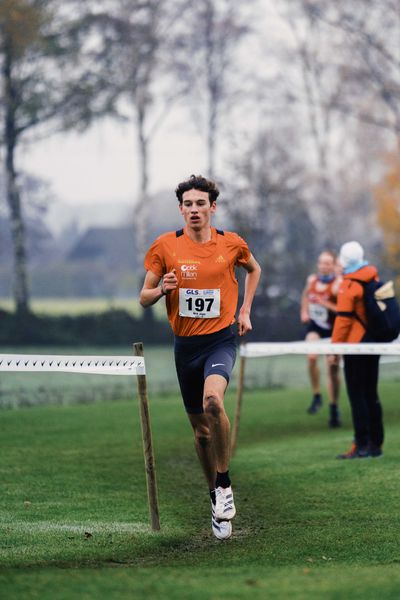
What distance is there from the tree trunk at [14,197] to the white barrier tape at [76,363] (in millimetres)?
27686

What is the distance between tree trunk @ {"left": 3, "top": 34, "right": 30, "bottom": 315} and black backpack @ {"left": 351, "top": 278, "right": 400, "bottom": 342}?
82.2ft

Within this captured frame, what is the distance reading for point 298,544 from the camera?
6977 millimetres

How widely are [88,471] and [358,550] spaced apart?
4258mm

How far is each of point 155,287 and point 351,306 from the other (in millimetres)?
3515

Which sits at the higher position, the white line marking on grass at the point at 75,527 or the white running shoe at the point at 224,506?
the white running shoe at the point at 224,506

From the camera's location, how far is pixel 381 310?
10.5 meters

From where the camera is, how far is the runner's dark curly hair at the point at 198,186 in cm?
762

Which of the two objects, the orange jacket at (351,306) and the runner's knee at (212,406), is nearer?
the runner's knee at (212,406)

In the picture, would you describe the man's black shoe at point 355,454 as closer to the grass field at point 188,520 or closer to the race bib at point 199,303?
the grass field at point 188,520

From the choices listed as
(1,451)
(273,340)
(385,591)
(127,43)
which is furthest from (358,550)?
(127,43)

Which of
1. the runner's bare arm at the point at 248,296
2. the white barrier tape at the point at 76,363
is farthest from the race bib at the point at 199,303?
the white barrier tape at the point at 76,363

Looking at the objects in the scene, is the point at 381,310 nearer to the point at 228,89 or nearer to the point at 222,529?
the point at 222,529

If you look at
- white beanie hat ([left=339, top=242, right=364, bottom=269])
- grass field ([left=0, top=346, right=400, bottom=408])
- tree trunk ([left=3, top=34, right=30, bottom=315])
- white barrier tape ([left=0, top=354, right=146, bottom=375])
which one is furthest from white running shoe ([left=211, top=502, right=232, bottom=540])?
tree trunk ([left=3, top=34, right=30, bottom=315])

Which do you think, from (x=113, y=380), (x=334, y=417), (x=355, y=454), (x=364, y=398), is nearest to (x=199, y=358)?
(x=364, y=398)
